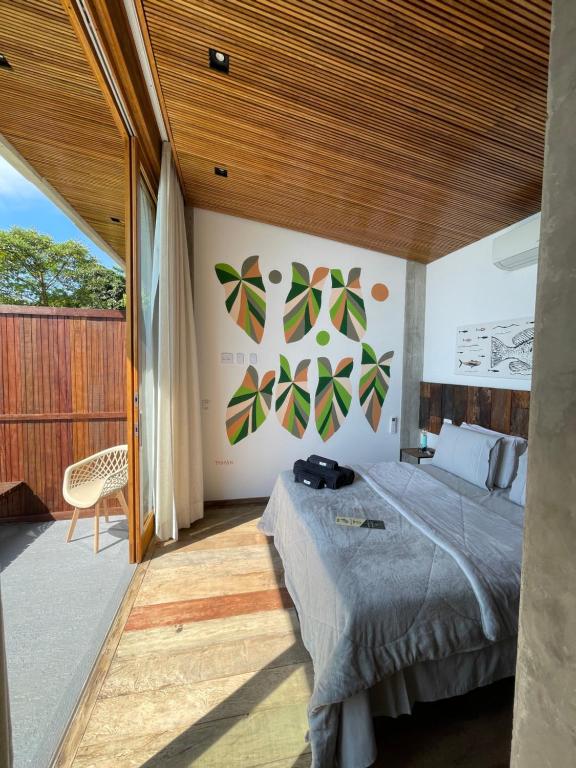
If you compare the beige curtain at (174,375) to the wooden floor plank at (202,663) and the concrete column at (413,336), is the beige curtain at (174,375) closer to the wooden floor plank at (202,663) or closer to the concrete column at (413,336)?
the wooden floor plank at (202,663)

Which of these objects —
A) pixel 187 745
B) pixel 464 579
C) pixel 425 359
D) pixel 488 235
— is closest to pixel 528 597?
pixel 464 579

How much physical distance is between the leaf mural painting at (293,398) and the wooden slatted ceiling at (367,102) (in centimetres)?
156

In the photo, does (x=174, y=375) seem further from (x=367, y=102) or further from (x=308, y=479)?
(x=367, y=102)

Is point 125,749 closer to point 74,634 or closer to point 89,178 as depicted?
point 74,634

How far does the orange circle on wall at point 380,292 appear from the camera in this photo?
144 inches

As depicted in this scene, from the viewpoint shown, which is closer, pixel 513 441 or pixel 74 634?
pixel 74 634

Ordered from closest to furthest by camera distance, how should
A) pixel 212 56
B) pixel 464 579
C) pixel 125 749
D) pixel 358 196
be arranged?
pixel 125 749 < pixel 464 579 < pixel 212 56 < pixel 358 196

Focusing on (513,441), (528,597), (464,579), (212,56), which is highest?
(212,56)

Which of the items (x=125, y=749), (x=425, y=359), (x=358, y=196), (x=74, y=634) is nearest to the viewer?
(x=125, y=749)

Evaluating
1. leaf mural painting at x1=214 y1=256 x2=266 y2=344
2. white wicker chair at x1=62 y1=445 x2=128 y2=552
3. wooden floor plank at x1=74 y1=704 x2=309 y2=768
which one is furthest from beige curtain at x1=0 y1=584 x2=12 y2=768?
leaf mural painting at x1=214 y1=256 x2=266 y2=344

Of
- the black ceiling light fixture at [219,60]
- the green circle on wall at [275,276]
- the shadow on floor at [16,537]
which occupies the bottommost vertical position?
the shadow on floor at [16,537]

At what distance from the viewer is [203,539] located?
2.69 meters

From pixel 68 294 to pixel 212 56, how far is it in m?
6.94

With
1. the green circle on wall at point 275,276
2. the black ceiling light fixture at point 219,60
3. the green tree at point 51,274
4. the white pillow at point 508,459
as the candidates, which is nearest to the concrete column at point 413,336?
the white pillow at point 508,459
